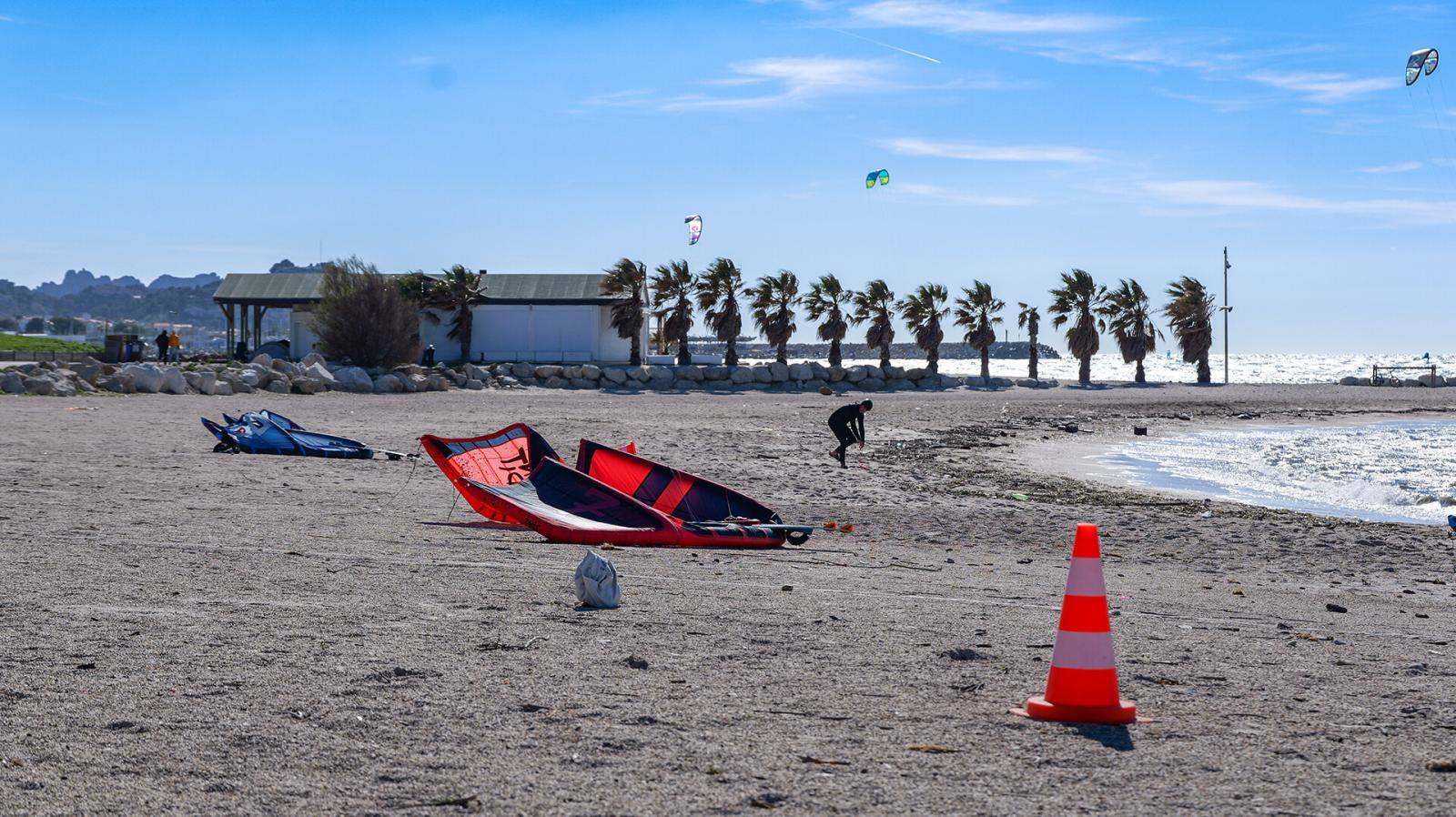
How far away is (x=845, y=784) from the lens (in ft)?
13.0

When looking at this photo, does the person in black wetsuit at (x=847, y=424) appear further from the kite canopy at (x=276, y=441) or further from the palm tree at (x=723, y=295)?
the palm tree at (x=723, y=295)

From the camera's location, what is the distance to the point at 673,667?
546 cm

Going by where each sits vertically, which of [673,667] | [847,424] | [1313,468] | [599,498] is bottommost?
[1313,468]

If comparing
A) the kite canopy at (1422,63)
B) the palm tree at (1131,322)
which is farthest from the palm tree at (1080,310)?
the kite canopy at (1422,63)

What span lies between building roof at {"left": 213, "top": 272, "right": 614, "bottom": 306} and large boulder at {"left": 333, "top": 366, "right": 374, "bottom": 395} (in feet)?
43.9

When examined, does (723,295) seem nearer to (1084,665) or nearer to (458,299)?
(458,299)

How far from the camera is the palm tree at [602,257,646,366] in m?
49.7

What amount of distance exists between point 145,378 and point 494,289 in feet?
70.4

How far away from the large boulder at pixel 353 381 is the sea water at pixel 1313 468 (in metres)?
19.6

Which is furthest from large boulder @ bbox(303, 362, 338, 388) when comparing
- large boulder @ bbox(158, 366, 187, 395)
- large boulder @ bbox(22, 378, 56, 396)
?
large boulder @ bbox(22, 378, 56, 396)

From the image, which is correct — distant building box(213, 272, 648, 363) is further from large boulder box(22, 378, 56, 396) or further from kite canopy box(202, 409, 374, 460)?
kite canopy box(202, 409, 374, 460)

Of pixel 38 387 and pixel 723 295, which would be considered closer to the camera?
pixel 38 387

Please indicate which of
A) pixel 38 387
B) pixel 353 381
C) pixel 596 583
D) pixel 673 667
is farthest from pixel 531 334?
pixel 673 667

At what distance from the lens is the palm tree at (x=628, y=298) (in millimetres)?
49719
